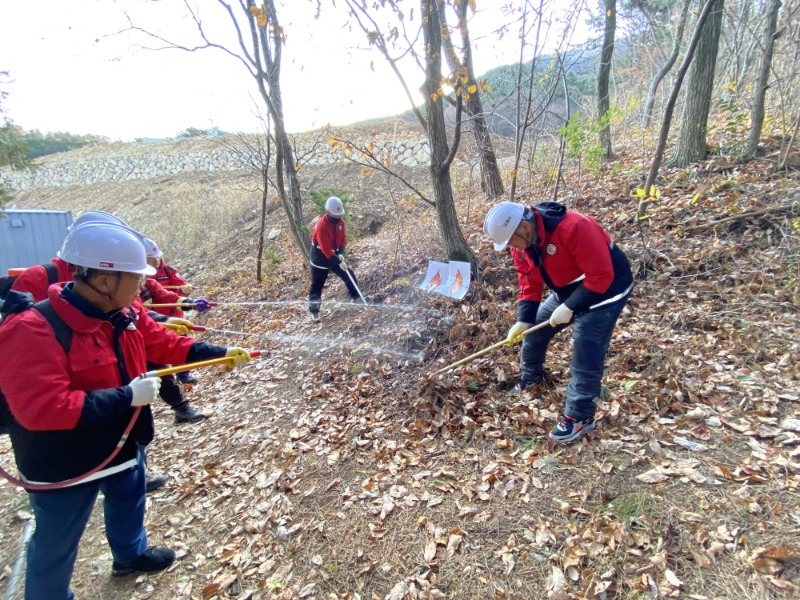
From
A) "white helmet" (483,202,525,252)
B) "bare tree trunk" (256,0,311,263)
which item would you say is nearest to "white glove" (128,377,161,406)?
"white helmet" (483,202,525,252)

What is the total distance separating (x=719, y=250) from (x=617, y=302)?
9.99ft

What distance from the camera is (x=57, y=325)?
88.5 inches

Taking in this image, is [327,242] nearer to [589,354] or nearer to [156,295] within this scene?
[156,295]

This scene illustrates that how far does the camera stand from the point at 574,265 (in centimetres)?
346

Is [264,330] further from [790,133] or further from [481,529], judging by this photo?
[790,133]

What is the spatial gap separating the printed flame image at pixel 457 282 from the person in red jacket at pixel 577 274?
7.90ft

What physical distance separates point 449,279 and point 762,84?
219 inches

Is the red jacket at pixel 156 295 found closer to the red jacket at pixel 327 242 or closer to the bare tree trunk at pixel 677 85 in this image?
the red jacket at pixel 327 242

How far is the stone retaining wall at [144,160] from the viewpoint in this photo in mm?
24359

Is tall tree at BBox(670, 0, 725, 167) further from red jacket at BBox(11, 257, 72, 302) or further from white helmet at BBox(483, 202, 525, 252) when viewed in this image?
red jacket at BBox(11, 257, 72, 302)

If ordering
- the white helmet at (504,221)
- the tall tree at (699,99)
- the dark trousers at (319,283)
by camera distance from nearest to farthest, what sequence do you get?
1. the white helmet at (504,221)
2. the tall tree at (699,99)
3. the dark trousers at (319,283)

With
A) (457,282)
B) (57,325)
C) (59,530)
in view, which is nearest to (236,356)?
(57,325)

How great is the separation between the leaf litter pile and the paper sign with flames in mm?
277

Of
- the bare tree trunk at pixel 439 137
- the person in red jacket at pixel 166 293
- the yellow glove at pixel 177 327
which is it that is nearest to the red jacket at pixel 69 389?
the yellow glove at pixel 177 327
